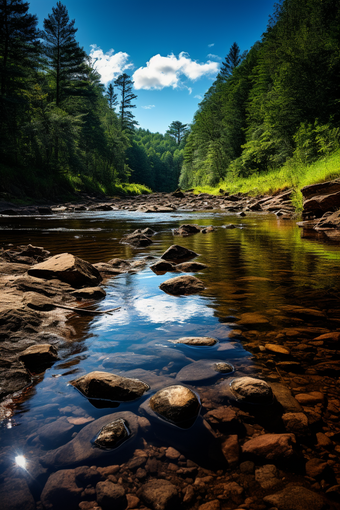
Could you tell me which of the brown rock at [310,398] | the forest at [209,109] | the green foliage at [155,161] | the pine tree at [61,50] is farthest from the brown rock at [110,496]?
the green foliage at [155,161]

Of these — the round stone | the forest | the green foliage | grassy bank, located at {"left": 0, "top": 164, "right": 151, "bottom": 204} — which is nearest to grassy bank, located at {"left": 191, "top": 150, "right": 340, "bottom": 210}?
the forest

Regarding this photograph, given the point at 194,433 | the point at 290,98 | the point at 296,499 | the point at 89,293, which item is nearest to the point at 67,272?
the point at 89,293

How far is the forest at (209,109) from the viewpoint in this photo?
1977cm

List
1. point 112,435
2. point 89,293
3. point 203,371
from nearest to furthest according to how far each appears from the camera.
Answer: point 112,435 < point 203,371 < point 89,293

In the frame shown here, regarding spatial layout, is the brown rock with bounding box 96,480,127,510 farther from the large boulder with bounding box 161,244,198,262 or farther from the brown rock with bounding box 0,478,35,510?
the large boulder with bounding box 161,244,198,262

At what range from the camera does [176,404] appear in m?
1.64

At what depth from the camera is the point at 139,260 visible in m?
6.00

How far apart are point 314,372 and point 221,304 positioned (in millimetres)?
1507

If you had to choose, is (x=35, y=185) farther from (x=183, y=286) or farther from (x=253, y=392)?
(x=253, y=392)

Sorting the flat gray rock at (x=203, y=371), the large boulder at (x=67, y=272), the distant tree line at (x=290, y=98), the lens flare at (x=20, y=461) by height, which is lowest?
the lens flare at (x=20, y=461)

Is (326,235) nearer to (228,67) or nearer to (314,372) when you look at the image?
(314,372)

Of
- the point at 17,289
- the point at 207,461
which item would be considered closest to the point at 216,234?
the point at 17,289

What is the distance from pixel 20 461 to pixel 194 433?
841 mm

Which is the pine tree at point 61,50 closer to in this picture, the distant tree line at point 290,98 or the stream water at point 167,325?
the distant tree line at point 290,98
